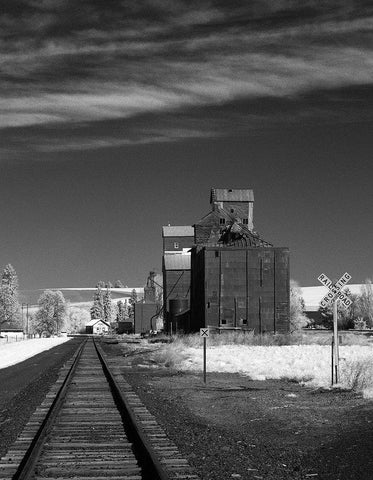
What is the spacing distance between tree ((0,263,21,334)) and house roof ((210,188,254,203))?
3003 inches

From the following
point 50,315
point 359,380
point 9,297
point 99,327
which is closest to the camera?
point 359,380

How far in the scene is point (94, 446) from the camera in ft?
32.1

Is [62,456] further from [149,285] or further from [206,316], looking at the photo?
[149,285]

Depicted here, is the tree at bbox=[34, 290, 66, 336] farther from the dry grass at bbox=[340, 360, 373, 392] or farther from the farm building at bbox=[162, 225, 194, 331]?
the dry grass at bbox=[340, 360, 373, 392]

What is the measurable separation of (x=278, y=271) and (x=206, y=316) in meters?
7.84

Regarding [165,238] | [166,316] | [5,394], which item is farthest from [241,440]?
[165,238]

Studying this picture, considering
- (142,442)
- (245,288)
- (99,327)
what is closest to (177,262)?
(245,288)

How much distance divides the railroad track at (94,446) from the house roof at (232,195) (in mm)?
79168

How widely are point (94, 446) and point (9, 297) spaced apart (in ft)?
500

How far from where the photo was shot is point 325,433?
36.6 ft

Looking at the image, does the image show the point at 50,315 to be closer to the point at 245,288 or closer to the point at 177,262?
the point at 177,262

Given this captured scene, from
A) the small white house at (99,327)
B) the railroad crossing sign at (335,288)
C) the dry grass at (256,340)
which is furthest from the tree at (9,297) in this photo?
the railroad crossing sign at (335,288)

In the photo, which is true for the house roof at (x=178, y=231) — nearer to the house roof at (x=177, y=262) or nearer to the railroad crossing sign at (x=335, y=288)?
the house roof at (x=177, y=262)

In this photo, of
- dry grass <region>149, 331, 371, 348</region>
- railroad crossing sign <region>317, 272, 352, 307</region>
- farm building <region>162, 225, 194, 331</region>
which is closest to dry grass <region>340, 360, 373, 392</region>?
railroad crossing sign <region>317, 272, 352, 307</region>
